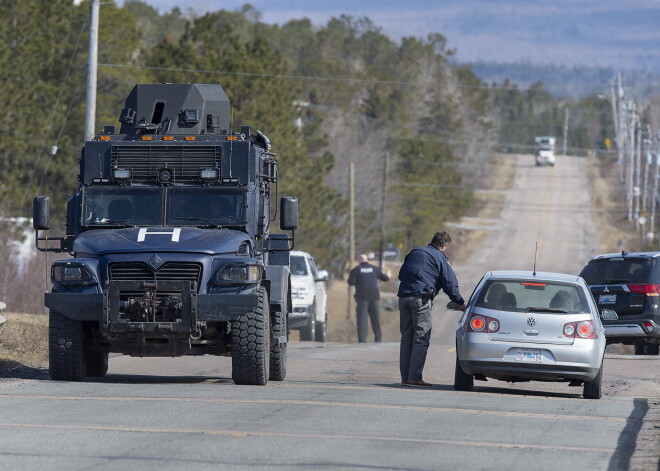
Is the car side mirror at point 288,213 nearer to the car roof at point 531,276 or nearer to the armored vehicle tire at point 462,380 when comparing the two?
the car roof at point 531,276

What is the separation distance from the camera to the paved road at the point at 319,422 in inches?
388

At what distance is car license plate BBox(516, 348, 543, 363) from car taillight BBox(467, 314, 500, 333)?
1.35 feet

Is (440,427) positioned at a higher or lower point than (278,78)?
lower

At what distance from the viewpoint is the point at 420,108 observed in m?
122

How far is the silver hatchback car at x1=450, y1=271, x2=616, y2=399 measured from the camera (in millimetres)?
15609

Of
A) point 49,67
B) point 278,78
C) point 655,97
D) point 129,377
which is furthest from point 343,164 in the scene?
point 655,97

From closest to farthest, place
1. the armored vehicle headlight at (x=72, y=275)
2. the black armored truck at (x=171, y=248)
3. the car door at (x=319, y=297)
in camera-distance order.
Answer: the black armored truck at (x=171, y=248) → the armored vehicle headlight at (x=72, y=275) → the car door at (x=319, y=297)

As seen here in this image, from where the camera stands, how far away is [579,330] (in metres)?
15.7

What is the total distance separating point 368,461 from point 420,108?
114 meters

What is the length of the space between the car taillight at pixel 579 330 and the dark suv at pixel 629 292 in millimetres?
7837

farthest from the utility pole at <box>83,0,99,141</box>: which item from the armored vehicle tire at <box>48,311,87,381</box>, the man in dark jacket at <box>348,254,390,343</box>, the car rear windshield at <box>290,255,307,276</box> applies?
the armored vehicle tire at <box>48,311,87,381</box>

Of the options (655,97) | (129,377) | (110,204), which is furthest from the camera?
(655,97)

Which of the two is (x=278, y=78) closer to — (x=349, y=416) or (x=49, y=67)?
(x=49, y=67)

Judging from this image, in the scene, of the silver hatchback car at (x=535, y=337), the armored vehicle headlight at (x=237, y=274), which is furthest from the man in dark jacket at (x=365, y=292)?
the armored vehicle headlight at (x=237, y=274)
